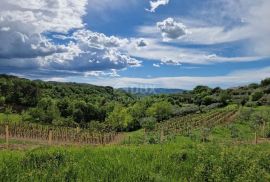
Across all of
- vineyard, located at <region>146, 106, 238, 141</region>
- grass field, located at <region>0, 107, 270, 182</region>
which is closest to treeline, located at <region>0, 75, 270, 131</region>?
vineyard, located at <region>146, 106, 238, 141</region>

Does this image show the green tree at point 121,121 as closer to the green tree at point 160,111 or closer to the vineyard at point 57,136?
the green tree at point 160,111

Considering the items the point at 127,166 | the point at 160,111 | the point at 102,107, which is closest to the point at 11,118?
the point at 102,107

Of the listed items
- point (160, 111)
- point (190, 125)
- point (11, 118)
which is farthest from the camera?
point (160, 111)

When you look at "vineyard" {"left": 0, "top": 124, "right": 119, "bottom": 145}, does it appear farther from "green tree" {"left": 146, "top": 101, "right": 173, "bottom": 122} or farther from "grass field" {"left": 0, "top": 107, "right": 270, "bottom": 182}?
"grass field" {"left": 0, "top": 107, "right": 270, "bottom": 182}

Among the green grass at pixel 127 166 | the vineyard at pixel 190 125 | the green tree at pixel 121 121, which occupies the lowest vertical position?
the green tree at pixel 121 121

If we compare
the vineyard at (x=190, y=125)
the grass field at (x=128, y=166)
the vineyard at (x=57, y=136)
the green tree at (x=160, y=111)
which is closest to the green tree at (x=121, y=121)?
the green tree at (x=160, y=111)

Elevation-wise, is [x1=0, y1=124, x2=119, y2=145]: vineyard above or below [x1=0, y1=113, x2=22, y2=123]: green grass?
above

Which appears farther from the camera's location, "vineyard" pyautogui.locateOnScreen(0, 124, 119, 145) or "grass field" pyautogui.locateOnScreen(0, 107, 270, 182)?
"vineyard" pyautogui.locateOnScreen(0, 124, 119, 145)

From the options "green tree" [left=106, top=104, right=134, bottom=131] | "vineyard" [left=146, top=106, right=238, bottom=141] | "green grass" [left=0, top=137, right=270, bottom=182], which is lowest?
"green tree" [left=106, top=104, right=134, bottom=131]

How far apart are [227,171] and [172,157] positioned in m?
1.77

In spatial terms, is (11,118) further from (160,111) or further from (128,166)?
(128,166)

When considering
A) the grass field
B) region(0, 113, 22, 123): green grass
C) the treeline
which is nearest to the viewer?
the grass field

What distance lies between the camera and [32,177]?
323 inches

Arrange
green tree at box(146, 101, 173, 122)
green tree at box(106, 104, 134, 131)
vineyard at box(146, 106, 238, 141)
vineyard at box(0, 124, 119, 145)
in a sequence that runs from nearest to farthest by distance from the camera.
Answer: vineyard at box(146, 106, 238, 141), vineyard at box(0, 124, 119, 145), green tree at box(106, 104, 134, 131), green tree at box(146, 101, 173, 122)
